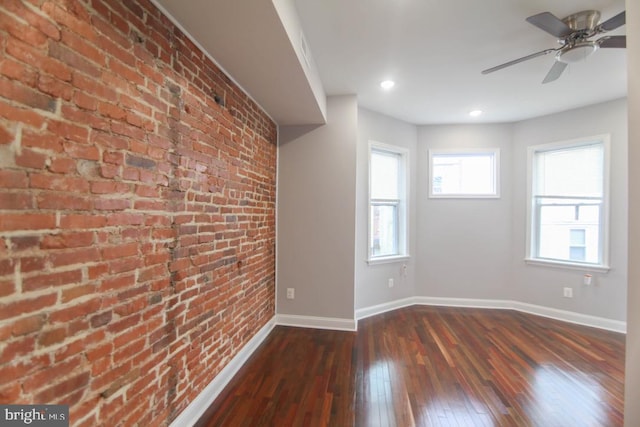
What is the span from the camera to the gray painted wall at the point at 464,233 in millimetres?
3896

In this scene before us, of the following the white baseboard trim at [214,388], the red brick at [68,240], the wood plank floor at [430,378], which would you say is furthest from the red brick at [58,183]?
the wood plank floor at [430,378]

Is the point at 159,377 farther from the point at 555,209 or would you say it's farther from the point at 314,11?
the point at 555,209

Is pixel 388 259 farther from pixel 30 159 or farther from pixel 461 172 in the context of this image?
pixel 30 159

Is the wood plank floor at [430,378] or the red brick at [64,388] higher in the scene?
the red brick at [64,388]

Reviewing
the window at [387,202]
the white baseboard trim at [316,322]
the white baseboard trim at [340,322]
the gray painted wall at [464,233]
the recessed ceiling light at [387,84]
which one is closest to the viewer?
the white baseboard trim at [340,322]

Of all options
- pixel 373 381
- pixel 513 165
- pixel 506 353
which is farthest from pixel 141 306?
pixel 513 165

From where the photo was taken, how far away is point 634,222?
1024mm

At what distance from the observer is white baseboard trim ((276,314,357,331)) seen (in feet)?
10.1

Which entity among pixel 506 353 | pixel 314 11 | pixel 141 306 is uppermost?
pixel 314 11

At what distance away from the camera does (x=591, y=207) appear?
3.35 metres

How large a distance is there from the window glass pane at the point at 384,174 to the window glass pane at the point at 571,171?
76.6 inches

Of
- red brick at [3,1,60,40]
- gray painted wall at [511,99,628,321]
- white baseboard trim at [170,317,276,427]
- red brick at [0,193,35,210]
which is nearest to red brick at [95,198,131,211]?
red brick at [0,193,35,210]

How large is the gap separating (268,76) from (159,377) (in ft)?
6.92

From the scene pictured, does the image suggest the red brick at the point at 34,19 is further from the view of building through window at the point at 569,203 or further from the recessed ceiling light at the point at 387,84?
the view of building through window at the point at 569,203
